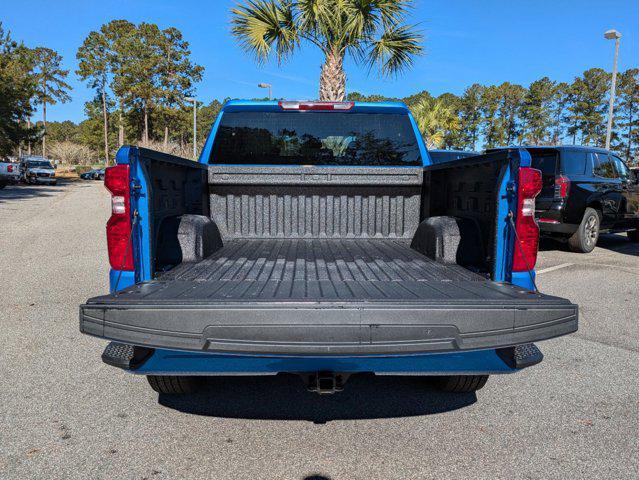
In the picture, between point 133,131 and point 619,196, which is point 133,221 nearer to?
point 619,196

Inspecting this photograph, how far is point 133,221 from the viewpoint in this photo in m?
2.58

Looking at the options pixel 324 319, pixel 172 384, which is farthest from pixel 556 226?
pixel 324 319

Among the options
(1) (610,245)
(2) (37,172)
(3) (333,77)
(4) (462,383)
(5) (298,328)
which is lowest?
(1) (610,245)

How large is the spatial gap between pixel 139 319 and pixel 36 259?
24.0 feet

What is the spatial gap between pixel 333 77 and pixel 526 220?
36.2 feet

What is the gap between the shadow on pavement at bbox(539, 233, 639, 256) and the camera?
34.0 ft

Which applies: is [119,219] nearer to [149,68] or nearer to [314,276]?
[314,276]

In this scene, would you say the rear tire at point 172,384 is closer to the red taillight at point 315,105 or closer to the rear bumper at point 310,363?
the rear bumper at point 310,363

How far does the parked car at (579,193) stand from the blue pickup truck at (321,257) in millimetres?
5394

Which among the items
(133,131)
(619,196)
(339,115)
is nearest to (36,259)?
(339,115)

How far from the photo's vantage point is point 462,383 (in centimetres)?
319

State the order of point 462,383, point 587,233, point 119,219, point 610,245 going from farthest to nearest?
1. point 610,245
2. point 587,233
3. point 462,383
4. point 119,219

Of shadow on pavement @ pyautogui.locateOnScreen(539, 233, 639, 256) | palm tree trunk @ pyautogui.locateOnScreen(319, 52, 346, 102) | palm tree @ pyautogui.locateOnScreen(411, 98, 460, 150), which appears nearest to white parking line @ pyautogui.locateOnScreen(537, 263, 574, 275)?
shadow on pavement @ pyautogui.locateOnScreen(539, 233, 639, 256)

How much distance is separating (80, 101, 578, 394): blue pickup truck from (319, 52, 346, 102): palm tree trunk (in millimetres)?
9108
